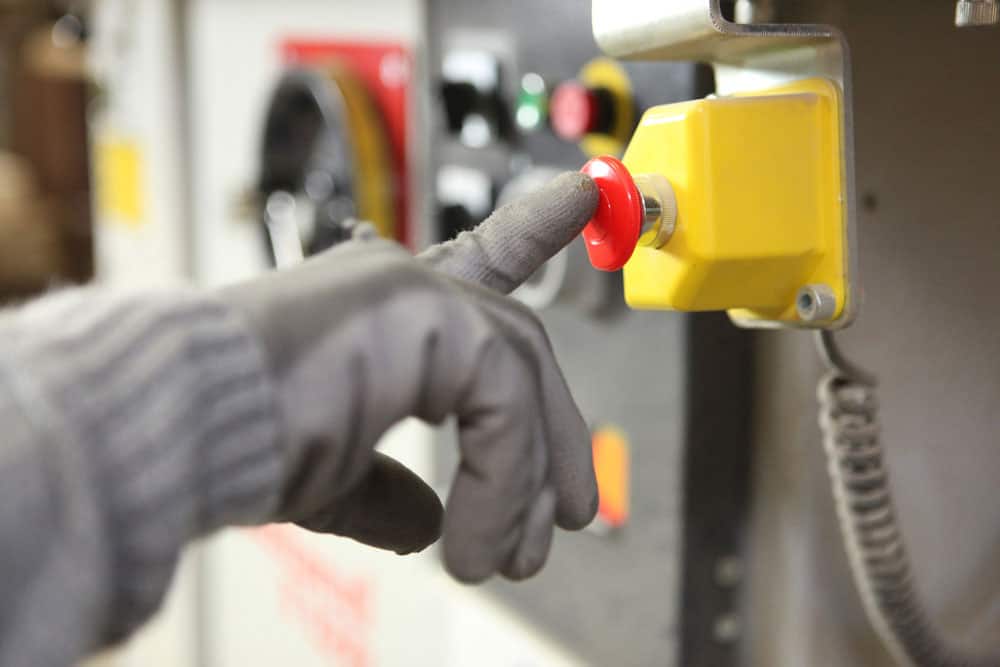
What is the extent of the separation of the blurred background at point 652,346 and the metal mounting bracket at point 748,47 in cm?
6

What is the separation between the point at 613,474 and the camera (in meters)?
0.94

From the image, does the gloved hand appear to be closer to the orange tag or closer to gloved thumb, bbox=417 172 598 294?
gloved thumb, bbox=417 172 598 294

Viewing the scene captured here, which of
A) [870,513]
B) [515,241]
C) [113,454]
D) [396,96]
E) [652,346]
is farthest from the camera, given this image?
[396,96]

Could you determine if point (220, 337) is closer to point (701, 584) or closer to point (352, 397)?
point (352, 397)

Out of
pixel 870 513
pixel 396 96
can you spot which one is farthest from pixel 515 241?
pixel 396 96

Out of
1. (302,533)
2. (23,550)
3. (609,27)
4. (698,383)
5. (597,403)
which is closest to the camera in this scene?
(23,550)

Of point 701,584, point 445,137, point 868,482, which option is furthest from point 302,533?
point 868,482

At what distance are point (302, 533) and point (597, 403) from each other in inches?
35.6

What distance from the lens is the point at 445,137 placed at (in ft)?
3.81

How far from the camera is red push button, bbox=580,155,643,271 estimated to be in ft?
1.75

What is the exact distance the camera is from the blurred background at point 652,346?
27.5 inches

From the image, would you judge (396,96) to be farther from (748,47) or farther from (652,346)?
(748,47)

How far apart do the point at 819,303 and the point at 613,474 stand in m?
0.41

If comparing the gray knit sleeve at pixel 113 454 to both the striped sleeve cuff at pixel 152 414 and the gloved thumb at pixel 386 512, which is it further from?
the gloved thumb at pixel 386 512
